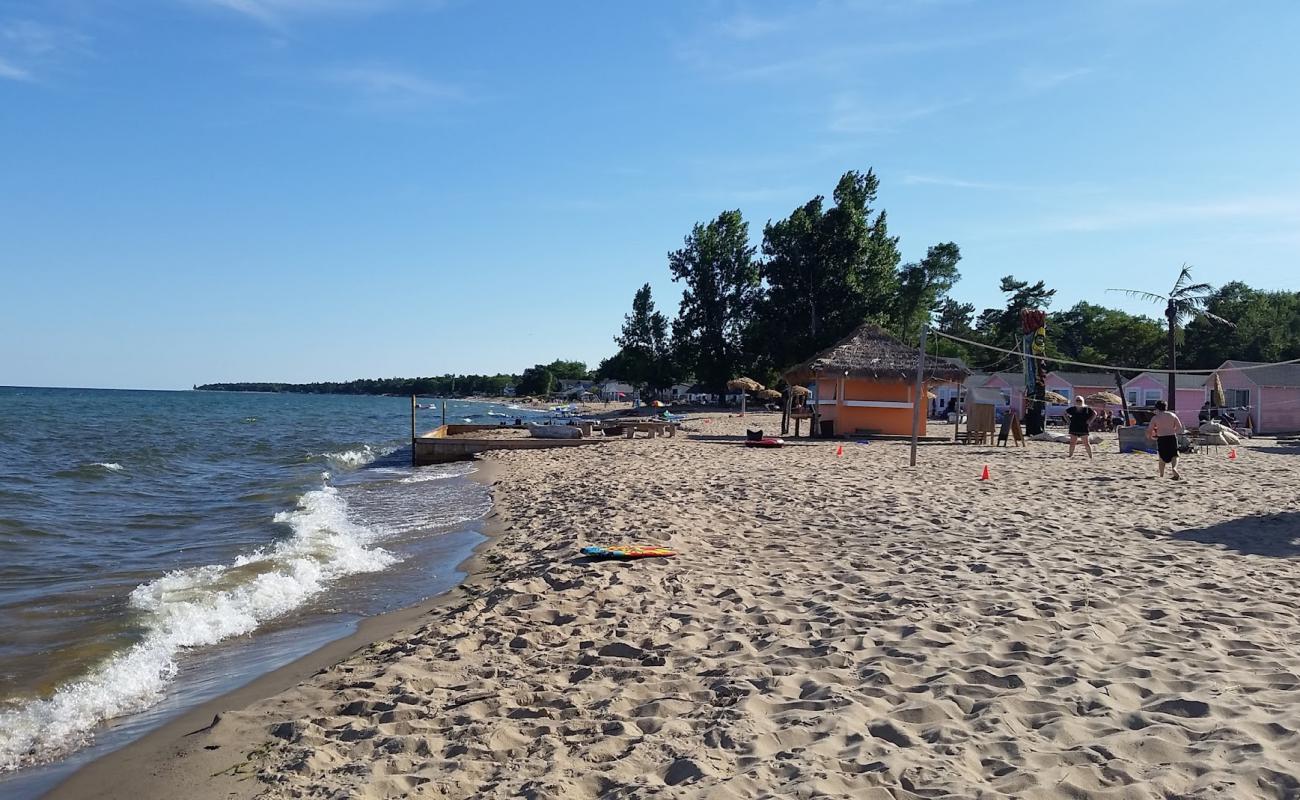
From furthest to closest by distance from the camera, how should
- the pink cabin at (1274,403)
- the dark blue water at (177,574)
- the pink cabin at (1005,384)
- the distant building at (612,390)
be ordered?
the distant building at (612,390) → the pink cabin at (1005,384) → the pink cabin at (1274,403) → the dark blue water at (177,574)

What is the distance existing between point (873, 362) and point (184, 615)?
2191 cm

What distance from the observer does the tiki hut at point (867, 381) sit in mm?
25750

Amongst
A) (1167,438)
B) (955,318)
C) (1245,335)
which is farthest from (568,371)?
(1167,438)

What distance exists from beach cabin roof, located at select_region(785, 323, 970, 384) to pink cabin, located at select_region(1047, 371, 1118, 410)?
21.1 m

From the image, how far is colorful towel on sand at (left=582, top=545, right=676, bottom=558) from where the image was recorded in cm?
831

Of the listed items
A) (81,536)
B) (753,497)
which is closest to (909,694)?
(753,497)

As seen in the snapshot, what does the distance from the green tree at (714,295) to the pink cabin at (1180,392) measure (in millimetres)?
24701

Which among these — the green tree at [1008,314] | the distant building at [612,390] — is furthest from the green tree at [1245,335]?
the distant building at [612,390]

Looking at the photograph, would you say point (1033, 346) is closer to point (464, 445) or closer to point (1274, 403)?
point (464, 445)

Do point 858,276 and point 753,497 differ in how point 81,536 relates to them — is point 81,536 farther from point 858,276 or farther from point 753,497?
point 858,276

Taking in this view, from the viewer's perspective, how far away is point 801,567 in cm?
749

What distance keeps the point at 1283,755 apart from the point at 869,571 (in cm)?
393

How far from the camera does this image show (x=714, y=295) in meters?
59.8

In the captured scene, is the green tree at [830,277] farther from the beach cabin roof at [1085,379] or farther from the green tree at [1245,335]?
the green tree at [1245,335]
